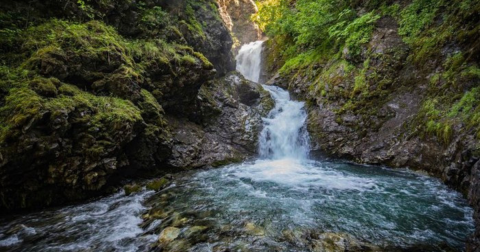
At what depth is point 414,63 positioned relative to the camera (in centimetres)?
935

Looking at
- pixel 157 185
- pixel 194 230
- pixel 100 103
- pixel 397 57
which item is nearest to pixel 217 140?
pixel 157 185

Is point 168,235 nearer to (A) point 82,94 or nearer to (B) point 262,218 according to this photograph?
(B) point 262,218

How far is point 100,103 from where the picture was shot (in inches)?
268

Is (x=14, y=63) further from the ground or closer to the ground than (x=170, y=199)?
further from the ground

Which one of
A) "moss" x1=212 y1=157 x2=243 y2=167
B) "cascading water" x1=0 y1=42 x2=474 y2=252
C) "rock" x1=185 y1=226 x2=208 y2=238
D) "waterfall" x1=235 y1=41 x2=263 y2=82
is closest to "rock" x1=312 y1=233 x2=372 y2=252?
"cascading water" x1=0 y1=42 x2=474 y2=252

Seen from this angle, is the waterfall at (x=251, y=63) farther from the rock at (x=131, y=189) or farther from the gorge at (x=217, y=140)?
the rock at (x=131, y=189)

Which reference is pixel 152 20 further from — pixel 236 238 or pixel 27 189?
pixel 236 238

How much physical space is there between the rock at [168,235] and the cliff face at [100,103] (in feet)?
9.28

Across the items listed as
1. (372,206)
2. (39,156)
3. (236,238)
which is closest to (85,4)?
(39,156)

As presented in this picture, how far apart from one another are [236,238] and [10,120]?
501cm

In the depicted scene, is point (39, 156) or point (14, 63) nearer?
point (39, 156)

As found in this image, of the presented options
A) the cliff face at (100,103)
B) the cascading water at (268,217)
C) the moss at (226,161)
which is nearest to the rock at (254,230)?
the cascading water at (268,217)

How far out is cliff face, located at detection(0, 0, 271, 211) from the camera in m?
5.38

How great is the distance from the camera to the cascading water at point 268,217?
4113 millimetres
